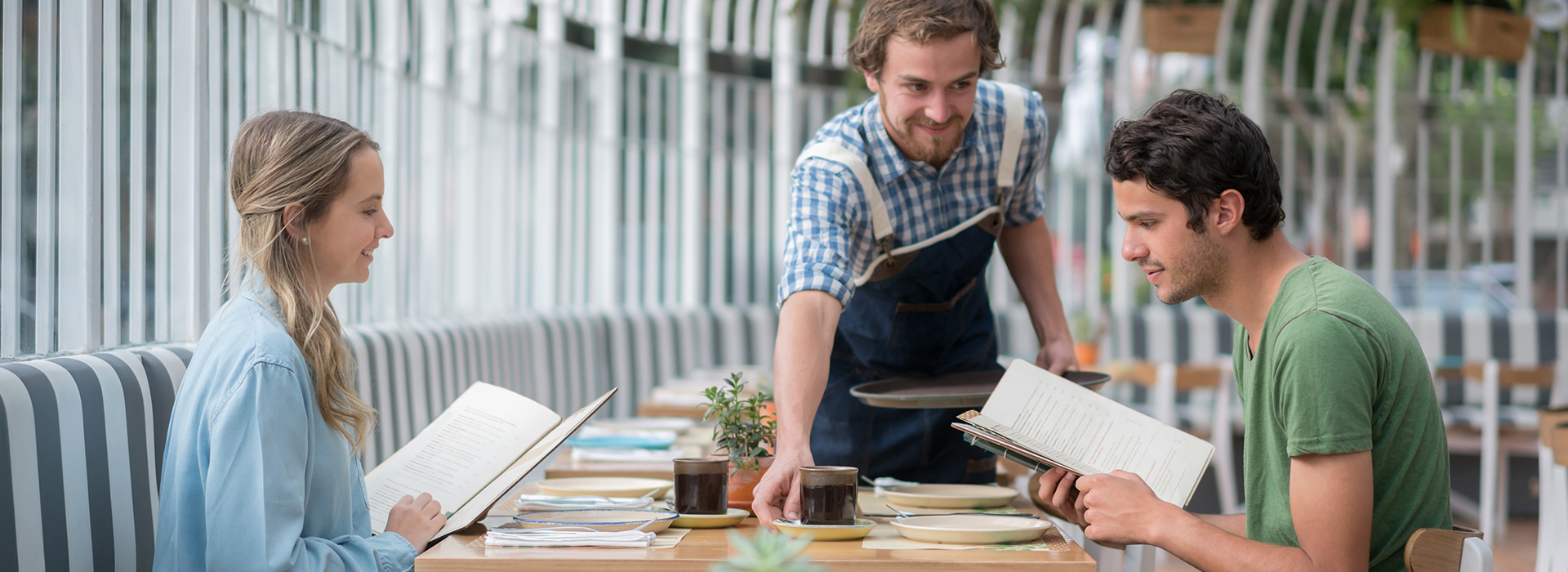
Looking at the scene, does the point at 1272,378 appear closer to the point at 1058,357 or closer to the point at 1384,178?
the point at 1058,357

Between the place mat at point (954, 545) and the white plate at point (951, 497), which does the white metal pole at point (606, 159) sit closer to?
the white plate at point (951, 497)

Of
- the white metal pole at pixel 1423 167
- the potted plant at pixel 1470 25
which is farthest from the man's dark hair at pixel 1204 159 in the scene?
the white metal pole at pixel 1423 167

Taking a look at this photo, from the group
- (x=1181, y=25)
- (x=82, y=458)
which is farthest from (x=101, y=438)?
(x=1181, y=25)

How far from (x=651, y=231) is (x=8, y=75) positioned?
14.9 ft

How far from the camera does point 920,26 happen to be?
6.49ft

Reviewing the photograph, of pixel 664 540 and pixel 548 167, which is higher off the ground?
pixel 548 167

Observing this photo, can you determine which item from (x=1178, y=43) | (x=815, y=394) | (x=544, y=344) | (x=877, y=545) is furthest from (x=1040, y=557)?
(x=1178, y=43)

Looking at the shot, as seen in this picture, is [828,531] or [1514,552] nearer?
[828,531]

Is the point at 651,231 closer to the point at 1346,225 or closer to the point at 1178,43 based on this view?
the point at 1178,43

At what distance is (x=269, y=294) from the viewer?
1577mm

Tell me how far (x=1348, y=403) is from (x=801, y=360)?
2.51 ft

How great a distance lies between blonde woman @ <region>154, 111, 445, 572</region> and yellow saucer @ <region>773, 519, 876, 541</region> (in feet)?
1.53

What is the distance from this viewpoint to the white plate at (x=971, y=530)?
1483 millimetres

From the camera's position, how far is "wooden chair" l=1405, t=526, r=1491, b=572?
1.34m
